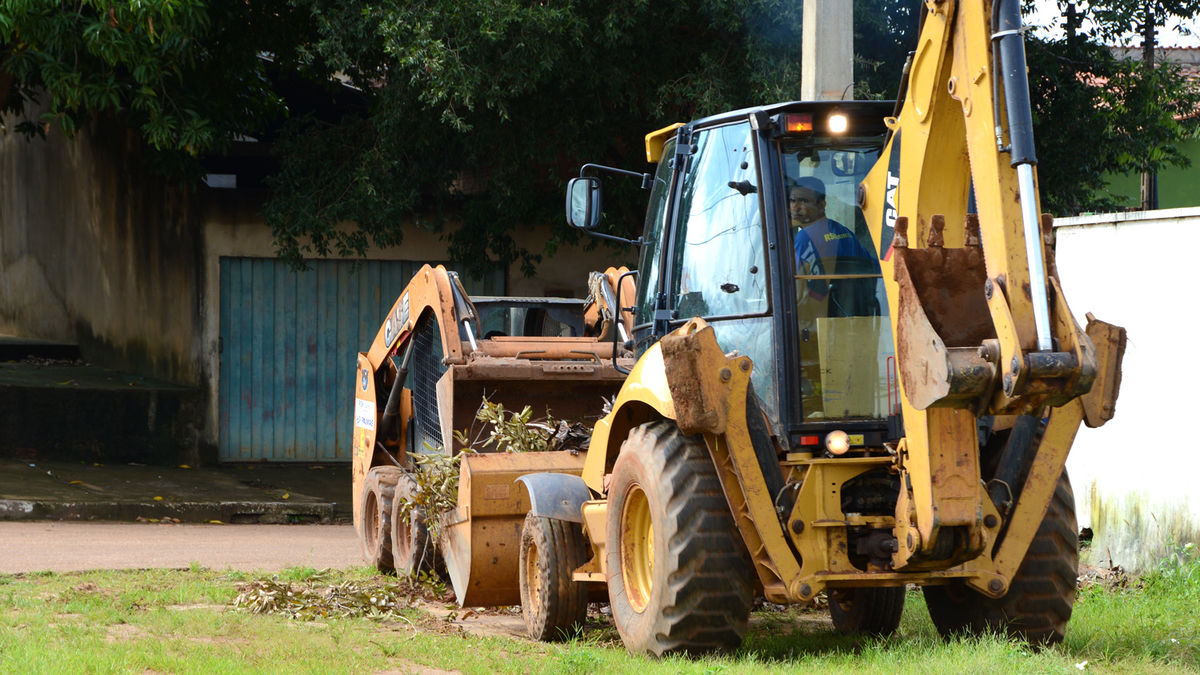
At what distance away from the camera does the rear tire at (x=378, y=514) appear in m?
9.47

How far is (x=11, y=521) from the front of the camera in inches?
491

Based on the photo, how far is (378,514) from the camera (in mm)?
9602

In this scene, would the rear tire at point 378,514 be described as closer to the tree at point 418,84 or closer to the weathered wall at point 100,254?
the tree at point 418,84

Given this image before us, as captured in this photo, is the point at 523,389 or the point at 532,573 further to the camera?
the point at 523,389

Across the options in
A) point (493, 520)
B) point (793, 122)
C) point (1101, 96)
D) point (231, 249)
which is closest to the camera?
point (793, 122)

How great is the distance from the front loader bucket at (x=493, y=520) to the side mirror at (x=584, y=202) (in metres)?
1.50

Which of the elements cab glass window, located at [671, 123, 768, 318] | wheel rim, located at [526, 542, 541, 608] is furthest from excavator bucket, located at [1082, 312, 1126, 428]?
wheel rim, located at [526, 542, 541, 608]

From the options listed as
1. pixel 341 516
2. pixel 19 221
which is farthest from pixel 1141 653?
pixel 19 221

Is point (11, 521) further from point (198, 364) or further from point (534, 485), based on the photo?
point (534, 485)

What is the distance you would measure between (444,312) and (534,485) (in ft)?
6.72

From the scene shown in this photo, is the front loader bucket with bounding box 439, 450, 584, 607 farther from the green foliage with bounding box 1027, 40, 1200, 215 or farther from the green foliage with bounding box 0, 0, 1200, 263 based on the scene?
the green foliage with bounding box 1027, 40, 1200, 215

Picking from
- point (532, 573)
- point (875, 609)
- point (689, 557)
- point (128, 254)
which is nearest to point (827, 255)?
point (689, 557)

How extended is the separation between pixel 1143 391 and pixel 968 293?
4.51 m

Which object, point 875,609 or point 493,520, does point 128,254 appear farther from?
point 875,609
